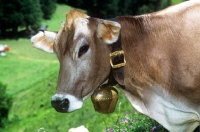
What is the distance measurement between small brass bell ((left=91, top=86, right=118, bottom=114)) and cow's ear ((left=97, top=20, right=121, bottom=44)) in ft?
1.26

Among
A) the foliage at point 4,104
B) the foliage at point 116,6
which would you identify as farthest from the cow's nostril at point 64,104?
the foliage at point 116,6

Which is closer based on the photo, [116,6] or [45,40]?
[45,40]

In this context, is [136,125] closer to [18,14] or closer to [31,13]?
[31,13]

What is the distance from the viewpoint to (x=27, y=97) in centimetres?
2438

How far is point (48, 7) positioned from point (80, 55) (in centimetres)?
3972

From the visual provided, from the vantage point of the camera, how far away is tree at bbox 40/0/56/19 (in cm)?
4122

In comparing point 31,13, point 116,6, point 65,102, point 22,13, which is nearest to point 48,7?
point 31,13

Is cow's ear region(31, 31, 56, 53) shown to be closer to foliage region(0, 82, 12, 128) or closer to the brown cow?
the brown cow

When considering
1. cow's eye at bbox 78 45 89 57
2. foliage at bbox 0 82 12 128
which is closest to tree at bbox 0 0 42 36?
foliage at bbox 0 82 12 128

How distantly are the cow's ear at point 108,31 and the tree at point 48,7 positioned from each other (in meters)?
38.8

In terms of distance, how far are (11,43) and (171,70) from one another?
123 ft

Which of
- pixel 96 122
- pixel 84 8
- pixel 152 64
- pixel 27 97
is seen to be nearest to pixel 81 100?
pixel 152 64

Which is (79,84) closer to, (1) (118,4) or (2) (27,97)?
(2) (27,97)

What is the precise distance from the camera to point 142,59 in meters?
2.96
